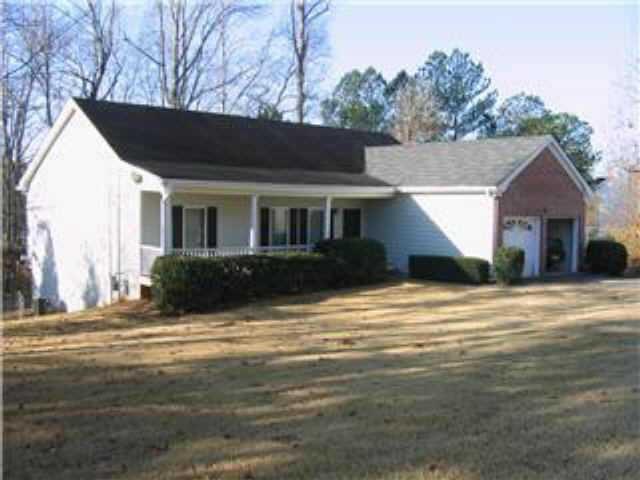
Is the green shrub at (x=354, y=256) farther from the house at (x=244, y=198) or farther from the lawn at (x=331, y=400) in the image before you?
the lawn at (x=331, y=400)

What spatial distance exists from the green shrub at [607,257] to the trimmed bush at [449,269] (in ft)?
20.2

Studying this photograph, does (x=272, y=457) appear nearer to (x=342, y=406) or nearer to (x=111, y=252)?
(x=342, y=406)

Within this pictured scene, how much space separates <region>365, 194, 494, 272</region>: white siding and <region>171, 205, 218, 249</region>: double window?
6249 millimetres

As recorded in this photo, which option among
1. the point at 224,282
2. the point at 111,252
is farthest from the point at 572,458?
the point at 111,252

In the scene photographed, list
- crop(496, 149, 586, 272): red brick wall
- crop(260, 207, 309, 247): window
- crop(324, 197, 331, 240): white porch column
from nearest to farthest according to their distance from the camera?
crop(324, 197, 331, 240): white porch column, crop(496, 149, 586, 272): red brick wall, crop(260, 207, 309, 247): window

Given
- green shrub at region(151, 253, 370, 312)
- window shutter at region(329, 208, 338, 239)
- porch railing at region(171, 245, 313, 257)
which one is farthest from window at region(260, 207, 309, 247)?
green shrub at region(151, 253, 370, 312)

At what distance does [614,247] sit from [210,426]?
71.8 ft

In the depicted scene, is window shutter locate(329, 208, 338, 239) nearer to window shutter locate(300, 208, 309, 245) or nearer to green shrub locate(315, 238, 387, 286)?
window shutter locate(300, 208, 309, 245)

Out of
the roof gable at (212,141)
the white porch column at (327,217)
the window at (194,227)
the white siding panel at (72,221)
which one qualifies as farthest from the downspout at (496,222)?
the white siding panel at (72,221)

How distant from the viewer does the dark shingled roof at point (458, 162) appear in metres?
22.7

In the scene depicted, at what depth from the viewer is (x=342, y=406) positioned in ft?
24.1

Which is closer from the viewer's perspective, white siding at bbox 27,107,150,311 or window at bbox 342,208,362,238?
white siding at bbox 27,107,150,311

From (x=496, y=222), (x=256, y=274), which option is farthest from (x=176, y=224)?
(x=496, y=222)

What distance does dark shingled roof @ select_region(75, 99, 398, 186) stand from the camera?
21.2m
